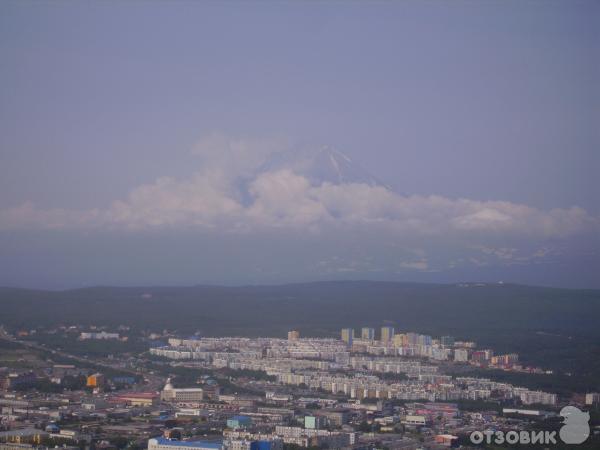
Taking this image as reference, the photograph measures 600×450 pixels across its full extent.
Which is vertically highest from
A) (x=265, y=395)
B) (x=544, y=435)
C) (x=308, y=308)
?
(x=308, y=308)

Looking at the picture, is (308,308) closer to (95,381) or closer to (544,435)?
(95,381)

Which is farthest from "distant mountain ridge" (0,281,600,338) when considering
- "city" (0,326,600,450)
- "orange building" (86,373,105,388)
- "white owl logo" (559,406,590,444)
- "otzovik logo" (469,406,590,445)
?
"otzovik logo" (469,406,590,445)

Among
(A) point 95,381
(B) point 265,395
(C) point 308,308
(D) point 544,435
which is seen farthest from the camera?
(C) point 308,308

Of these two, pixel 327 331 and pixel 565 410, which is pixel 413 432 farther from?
pixel 327 331

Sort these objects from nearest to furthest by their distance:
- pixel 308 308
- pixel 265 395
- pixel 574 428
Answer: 1. pixel 574 428
2. pixel 265 395
3. pixel 308 308

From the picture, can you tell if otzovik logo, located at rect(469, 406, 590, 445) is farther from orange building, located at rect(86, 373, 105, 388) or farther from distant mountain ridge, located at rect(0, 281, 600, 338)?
distant mountain ridge, located at rect(0, 281, 600, 338)


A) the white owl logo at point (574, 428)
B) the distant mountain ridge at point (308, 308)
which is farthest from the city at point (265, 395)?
the distant mountain ridge at point (308, 308)

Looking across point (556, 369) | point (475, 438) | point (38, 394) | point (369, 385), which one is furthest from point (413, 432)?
point (556, 369)

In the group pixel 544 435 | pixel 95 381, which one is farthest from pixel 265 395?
pixel 544 435
